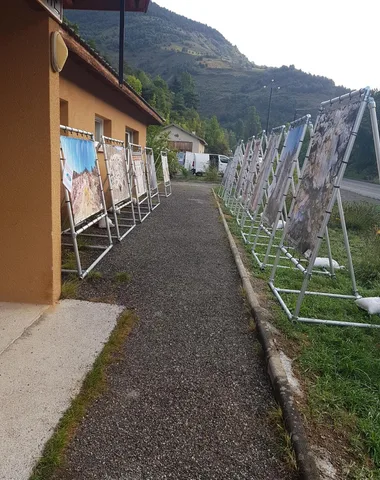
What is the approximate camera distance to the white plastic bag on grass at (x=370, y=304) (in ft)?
12.6

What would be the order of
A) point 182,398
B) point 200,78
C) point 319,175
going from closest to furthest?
point 182,398 < point 319,175 < point 200,78

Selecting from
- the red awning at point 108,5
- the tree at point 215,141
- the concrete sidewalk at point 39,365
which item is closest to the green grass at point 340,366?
the concrete sidewalk at point 39,365

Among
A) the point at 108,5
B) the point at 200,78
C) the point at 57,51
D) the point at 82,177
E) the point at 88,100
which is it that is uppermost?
the point at 200,78

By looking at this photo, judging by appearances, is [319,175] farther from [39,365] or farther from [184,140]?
[184,140]

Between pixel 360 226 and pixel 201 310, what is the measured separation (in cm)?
703

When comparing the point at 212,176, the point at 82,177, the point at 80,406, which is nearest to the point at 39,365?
the point at 80,406

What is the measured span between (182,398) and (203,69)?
141m

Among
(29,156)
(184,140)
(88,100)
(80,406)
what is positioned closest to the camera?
(80,406)

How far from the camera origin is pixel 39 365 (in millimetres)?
2584

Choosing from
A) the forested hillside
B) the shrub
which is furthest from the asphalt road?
the forested hillside

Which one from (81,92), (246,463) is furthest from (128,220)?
(246,463)

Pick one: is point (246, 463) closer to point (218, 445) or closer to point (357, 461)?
point (218, 445)

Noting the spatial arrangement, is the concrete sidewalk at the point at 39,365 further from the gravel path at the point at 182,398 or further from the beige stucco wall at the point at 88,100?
the beige stucco wall at the point at 88,100

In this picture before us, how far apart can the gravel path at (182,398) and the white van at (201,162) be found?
28.0 m
